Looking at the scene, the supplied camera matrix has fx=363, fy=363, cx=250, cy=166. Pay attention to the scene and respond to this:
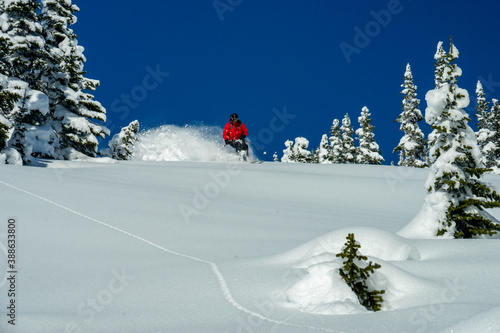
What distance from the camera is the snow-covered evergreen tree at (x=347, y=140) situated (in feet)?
141

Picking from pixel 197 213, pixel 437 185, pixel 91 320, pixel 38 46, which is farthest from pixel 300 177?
pixel 38 46

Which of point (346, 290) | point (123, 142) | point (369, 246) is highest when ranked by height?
point (123, 142)

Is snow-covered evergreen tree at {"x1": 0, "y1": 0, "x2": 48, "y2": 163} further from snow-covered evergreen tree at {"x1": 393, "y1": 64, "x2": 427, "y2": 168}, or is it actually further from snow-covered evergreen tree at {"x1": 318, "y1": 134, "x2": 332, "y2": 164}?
snow-covered evergreen tree at {"x1": 318, "y1": 134, "x2": 332, "y2": 164}

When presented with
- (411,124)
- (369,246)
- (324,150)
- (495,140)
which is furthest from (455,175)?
(324,150)

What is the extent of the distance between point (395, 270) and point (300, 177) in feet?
39.8

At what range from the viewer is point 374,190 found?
557 inches

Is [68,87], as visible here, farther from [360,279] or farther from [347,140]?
[347,140]

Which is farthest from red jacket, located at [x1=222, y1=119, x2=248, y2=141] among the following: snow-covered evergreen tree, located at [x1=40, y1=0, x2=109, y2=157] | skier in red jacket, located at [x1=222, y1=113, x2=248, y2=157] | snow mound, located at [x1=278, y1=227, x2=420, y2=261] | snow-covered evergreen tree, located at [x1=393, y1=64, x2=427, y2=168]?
snow-covered evergreen tree, located at [x1=393, y1=64, x2=427, y2=168]

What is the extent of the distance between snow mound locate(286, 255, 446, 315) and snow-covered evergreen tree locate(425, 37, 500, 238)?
154 inches

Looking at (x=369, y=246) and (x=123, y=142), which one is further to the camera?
(x=123, y=142)

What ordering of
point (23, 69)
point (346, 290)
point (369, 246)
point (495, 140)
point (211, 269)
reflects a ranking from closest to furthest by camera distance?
point (346, 290), point (369, 246), point (211, 269), point (23, 69), point (495, 140)

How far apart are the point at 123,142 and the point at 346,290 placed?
30606 mm

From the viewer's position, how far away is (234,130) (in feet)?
68.0

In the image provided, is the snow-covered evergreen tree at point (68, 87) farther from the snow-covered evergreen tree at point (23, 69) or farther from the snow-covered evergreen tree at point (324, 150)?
the snow-covered evergreen tree at point (324, 150)
